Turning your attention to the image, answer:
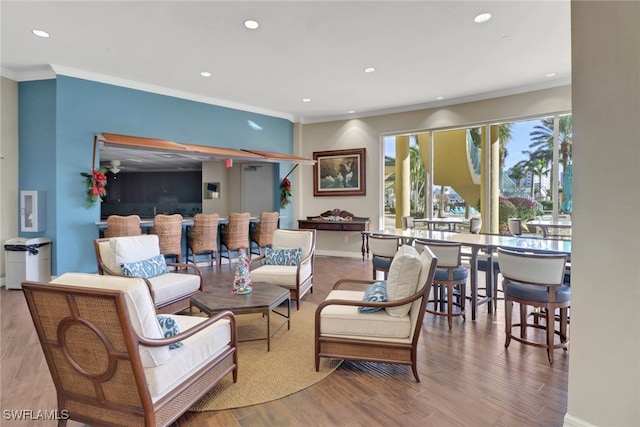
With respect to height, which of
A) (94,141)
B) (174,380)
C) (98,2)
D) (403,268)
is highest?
(98,2)

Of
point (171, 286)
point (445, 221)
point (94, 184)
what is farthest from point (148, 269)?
point (445, 221)

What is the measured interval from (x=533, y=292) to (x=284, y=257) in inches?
111

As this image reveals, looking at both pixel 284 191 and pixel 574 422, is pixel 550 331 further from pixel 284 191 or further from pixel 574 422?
pixel 284 191

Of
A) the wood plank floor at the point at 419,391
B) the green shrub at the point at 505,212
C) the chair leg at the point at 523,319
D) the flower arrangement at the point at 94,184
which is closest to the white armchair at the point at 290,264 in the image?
the wood plank floor at the point at 419,391

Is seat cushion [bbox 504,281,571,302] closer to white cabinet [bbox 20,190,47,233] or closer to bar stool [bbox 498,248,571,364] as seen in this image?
bar stool [bbox 498,248,571,364]

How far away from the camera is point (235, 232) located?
630 cm

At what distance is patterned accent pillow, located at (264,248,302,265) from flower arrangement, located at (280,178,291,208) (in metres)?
3.54

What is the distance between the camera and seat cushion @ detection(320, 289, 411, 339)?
244cm

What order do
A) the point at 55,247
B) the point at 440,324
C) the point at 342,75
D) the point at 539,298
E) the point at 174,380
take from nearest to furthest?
the point at 174,380 → the point at 539,298 → the point at 440,324 → the point at 55,247 → the point at 342,75

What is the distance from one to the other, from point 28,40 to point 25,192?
2.21 metres

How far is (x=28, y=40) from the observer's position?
4.08 m

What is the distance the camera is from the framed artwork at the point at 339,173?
25.5 feet

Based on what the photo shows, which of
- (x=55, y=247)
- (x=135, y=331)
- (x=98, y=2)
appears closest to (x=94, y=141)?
(x=55, y=247)

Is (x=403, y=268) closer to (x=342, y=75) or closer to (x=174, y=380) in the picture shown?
(x=174, y=380)
